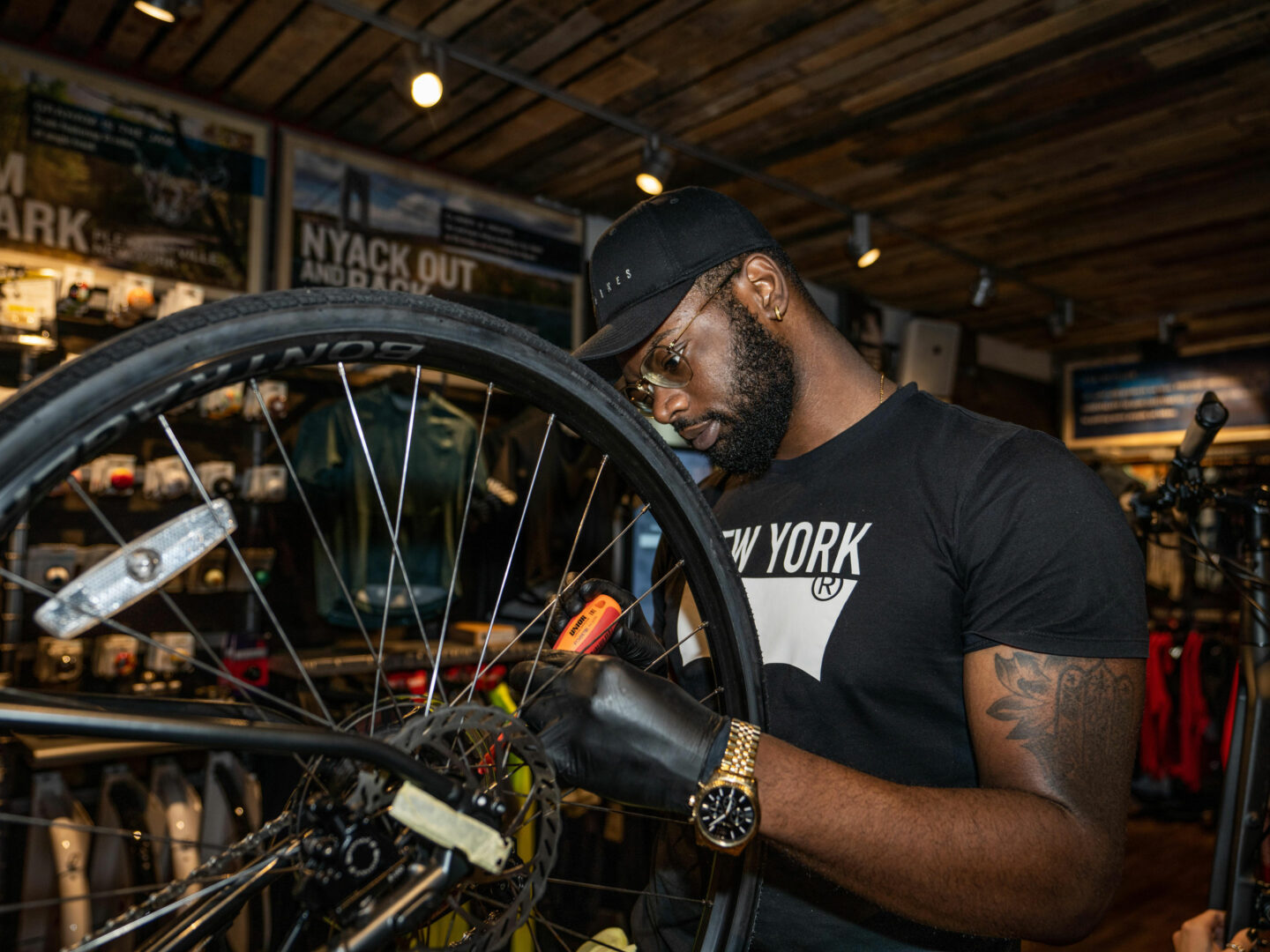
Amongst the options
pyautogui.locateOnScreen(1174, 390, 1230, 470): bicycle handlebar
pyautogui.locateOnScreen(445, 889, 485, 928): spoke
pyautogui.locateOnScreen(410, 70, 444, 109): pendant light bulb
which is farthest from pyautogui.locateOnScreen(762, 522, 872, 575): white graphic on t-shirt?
pyautogui.locateOnScreen(410, 70, 444, 109): pendant light bulb

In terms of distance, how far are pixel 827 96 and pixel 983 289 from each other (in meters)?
1.86

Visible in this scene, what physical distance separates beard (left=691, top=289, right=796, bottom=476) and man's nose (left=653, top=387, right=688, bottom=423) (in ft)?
0.10

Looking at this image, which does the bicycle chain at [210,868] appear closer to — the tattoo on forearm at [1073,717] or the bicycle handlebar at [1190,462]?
the tattoo on forearm at [1073,717]

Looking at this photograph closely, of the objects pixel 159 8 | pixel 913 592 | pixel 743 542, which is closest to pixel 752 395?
pixel 743 542

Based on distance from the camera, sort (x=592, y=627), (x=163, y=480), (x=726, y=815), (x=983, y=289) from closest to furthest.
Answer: (x=726, y=815)
(x=592, y=627)
(x=163, y=480)
(x=983, y=289)

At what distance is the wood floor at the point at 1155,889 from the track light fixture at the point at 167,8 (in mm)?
3703

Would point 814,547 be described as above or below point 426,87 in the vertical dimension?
below

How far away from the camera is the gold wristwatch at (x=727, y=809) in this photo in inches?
27.8

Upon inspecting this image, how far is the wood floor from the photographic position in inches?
122

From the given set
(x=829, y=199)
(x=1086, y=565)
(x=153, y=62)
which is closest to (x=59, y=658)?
(x=153, y=62)

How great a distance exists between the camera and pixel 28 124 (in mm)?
2494

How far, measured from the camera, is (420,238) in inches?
131

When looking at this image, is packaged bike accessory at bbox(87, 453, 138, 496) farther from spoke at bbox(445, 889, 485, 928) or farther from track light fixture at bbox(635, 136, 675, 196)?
spoke at bbox(445, 889, 485, 928)

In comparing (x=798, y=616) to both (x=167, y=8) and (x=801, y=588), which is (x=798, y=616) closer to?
(x=801, y=588)
